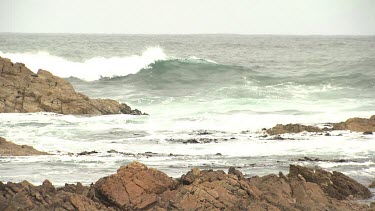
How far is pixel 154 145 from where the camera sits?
70.7 feet

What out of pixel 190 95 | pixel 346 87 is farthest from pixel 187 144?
pixel 346 87

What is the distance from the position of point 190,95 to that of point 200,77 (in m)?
9.78

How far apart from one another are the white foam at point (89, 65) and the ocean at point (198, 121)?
10 cm

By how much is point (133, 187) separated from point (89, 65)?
48228 millimetres

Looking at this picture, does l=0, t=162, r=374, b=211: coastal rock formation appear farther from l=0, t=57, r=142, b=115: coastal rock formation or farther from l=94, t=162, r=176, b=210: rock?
l=0, t=57, r=142, b=115: coastal rock formation

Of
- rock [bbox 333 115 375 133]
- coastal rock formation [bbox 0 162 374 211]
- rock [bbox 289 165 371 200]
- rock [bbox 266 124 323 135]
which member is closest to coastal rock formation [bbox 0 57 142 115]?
rock [bbox 266 124 323 135]

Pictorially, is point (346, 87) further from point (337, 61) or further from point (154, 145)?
point (154, 145)

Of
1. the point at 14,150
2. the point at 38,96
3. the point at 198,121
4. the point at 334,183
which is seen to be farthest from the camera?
the point at 198,121

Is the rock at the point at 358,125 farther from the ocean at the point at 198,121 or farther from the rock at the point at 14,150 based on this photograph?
the rock at the point at 14,150

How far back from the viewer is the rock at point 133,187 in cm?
1165

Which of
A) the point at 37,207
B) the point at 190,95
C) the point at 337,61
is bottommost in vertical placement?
the point at 37,207

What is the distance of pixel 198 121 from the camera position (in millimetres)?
29031

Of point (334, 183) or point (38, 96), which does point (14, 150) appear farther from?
point (38, 96)

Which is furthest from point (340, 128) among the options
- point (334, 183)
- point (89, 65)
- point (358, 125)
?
point (89, 65)
